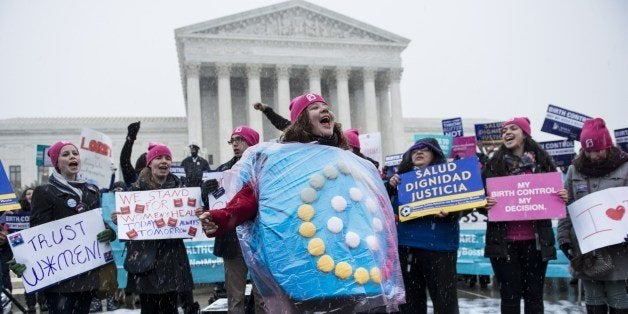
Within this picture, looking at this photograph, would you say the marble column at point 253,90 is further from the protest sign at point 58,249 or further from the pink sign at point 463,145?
the protest sign at point 58,249

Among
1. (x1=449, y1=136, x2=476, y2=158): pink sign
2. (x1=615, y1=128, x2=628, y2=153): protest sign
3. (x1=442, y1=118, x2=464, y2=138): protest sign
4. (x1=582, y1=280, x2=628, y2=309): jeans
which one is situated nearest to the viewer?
(x1=582, y1=280, x2=628, y2=309): jeans

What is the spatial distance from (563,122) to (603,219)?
653 cm

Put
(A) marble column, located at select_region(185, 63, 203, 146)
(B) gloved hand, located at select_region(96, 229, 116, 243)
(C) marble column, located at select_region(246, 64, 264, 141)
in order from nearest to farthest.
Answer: (B) gloved hand, located at select_region(96, 229, 116, 243) → (A) marble column, located at select_region(185, 63, 203, 146) → (C) marble column, located at select_region(246, 64, 264, 141)

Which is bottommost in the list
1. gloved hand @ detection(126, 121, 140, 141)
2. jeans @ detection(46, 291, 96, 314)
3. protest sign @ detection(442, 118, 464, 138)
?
jeans @ detection(46, 291, 96, 314)

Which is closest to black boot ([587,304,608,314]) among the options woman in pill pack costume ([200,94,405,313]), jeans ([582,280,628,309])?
jeans ([582,280,628,309])

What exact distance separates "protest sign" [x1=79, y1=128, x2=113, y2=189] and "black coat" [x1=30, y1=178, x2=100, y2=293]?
337cm

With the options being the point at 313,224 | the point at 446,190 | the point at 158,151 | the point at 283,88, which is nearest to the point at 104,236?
the point at 158,151

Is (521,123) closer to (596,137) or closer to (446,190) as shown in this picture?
(596,137)

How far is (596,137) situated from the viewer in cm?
473

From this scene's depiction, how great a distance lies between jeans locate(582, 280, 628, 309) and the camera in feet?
14.7

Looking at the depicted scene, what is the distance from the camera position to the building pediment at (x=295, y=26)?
147 ft

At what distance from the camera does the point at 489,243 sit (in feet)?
15.5

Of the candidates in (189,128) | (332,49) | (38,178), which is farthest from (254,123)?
(38,178)

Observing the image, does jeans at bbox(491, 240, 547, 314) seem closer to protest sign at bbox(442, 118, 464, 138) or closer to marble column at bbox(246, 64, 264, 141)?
protest sign at bbox(442, 118, 464, 138)
